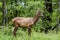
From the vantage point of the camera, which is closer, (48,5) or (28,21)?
(28,21)

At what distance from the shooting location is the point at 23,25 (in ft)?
36.3

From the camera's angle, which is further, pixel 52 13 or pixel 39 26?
pixel 52 13

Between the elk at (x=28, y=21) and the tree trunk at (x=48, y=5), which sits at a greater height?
the elk at (x=28, y=21)

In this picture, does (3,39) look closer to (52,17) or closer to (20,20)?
(20,20)

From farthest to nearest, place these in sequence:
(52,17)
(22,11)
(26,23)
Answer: (52,17) < (22,11) < (26,23)

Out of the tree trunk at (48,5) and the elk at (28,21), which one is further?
the tree trunk at (48,5)

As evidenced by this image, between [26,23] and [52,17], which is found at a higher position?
[26,23]

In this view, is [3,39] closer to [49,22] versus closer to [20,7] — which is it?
[20,7]

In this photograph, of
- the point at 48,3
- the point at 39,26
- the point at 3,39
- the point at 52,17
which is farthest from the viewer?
the point at 52,17

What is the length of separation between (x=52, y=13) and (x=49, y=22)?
1317mm

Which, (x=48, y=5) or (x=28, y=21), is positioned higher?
(x=28, y=21)

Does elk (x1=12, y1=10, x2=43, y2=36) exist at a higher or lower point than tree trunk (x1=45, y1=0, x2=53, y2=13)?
higher

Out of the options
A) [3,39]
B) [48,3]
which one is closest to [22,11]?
[48,3]

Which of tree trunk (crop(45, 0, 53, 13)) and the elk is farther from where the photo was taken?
tree trunk (crop(45, 0, 53, 13))
